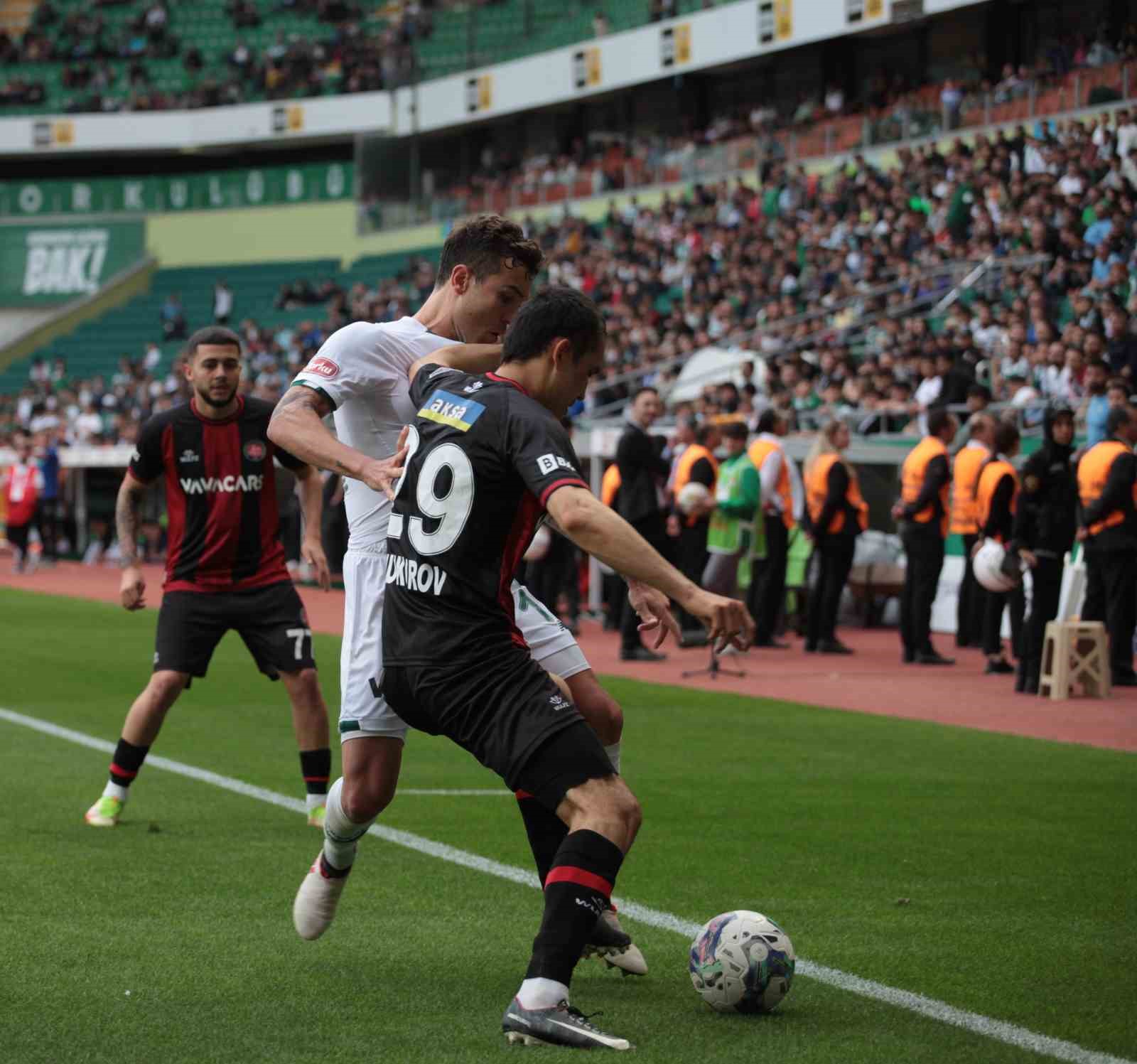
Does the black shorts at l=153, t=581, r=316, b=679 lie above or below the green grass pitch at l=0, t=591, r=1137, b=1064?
above

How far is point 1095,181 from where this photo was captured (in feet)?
81.7

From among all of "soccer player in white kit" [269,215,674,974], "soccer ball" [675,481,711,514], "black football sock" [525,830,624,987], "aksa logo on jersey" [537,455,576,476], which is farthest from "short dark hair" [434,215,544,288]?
"soccer ball" [675,481,711,514]

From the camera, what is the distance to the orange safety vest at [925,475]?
16.6 meters

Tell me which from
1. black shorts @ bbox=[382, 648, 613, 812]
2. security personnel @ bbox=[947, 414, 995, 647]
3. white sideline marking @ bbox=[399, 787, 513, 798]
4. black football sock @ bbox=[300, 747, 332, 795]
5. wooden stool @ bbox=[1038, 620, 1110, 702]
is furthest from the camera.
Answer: security personnel @ bbox=[947, 414, 995, 647]

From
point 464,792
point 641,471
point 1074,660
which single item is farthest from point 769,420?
point 464,792

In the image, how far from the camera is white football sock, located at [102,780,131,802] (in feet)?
27.0

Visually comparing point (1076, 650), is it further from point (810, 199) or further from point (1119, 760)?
point (810, 199)

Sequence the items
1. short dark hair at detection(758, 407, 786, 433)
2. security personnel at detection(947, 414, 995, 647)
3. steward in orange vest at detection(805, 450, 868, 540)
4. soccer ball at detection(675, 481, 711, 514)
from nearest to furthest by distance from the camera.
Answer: security personnel at detection(947, 414, 995, 647), soccer ball at detection(675, 481, 711, 514), steward in orange vest at detection(805, 450, 868, 540), short dark hair at detection(758, 407, 786, 433)

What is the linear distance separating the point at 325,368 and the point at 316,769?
9.21 feet

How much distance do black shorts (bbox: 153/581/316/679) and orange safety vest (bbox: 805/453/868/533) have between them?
32.3 ft

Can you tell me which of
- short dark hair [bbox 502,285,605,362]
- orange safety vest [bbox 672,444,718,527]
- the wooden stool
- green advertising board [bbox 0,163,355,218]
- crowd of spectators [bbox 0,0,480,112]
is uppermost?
crowd of spectators [bbox 0,0,480,112]

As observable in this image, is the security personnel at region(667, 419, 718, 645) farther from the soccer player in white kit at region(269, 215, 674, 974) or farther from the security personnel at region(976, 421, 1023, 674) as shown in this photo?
the soccer player in white kit at region(269, 215, 674, 974)

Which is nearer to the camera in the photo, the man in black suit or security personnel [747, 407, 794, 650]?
the man in black suit

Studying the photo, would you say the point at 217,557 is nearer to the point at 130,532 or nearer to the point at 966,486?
the point at 130,532
